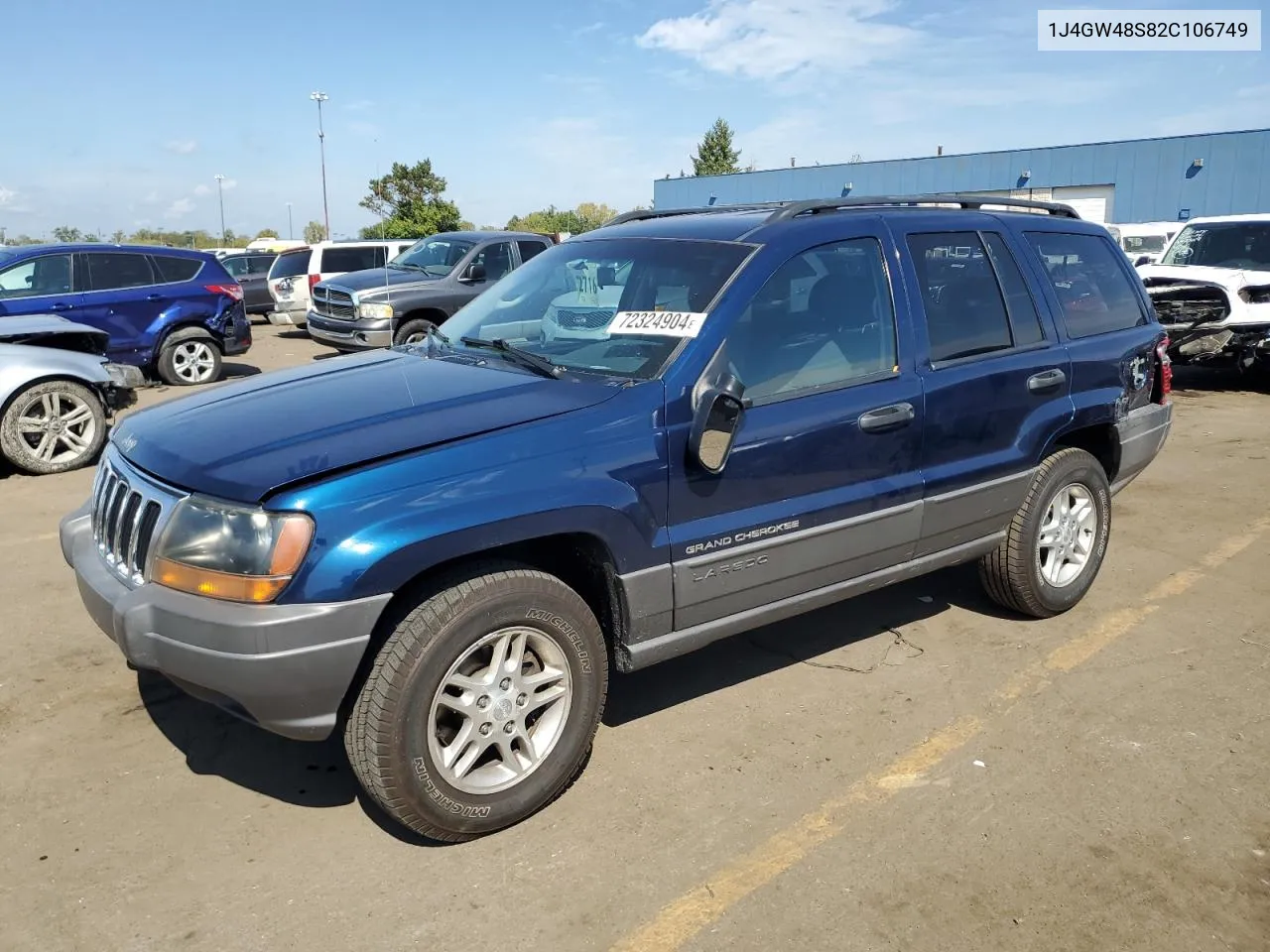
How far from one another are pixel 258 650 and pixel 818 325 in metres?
2.21

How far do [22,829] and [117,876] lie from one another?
0.46m

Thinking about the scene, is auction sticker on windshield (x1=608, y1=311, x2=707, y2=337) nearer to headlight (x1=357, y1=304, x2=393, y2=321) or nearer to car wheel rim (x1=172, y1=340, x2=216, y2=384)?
headlight (x1=357, y1=304, x2=393, y2=321)

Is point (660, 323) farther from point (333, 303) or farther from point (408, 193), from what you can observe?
point (408, 193)

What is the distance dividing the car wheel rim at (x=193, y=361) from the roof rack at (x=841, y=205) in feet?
29.3

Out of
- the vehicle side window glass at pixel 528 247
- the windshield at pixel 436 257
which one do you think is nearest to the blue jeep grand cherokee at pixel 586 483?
the windshield at pixel 436 257

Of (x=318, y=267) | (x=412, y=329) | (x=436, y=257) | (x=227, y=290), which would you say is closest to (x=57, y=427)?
(x=227, y=290)

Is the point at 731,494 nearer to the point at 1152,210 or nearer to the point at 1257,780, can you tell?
the point at 1257,780

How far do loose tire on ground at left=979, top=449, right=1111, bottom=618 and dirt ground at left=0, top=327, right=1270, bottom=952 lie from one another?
0.69 feet

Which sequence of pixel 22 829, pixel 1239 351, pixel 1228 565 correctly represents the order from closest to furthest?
1. pixel 22 829
2. pixel 1228 565
3. pixel 1239 351

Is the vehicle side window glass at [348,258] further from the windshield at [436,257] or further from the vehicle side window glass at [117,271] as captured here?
the vehicle side window glass at [117,271]

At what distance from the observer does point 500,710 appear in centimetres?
297

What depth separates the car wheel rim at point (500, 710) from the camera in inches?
114

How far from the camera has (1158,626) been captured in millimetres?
4645

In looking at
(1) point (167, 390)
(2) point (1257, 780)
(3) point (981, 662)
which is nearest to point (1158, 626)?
(3) point (981, 662)
